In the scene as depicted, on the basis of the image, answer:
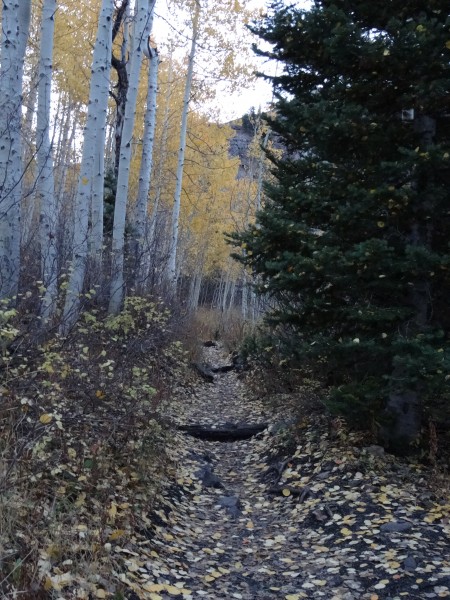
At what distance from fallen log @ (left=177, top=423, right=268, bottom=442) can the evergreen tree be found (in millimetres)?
2416

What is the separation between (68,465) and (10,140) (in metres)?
3.62

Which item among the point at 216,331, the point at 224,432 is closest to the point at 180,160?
the point at 224,432

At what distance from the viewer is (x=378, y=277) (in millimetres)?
5246

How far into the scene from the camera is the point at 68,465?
4.21 meters

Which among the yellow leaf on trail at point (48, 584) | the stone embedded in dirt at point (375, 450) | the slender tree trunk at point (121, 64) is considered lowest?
the yellow leaf on trail at point (48, 584)

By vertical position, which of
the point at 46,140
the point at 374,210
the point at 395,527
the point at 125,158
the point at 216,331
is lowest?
the point at 216,331

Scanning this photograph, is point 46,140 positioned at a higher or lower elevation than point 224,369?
higher

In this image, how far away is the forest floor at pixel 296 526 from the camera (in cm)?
364

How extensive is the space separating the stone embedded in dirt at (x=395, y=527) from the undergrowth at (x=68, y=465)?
6.79ft

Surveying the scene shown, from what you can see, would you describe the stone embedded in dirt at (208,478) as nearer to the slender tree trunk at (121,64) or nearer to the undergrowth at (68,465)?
the undergrowth at (68,465)

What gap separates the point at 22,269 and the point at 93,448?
4.51 meters

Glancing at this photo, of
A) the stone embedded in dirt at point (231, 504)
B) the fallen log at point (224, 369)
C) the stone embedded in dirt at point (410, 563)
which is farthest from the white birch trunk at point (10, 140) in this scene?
the fallen log at point (224, 369)

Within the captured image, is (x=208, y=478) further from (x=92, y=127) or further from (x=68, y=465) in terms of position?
(x=92, y=127)

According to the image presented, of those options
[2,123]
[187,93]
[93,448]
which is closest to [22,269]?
[2,123]
